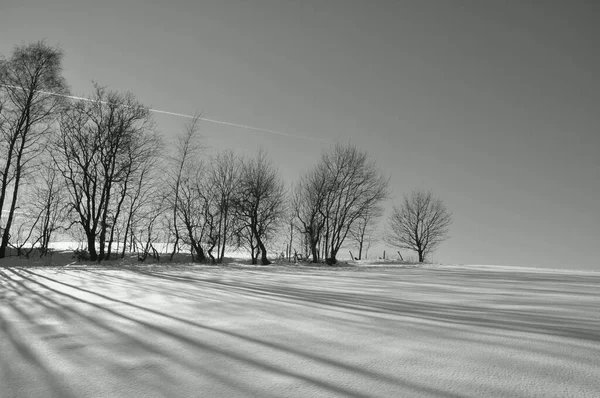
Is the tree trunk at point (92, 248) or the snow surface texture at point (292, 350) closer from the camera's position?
the snow surface texture at point (292, 350)

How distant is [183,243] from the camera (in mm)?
22281

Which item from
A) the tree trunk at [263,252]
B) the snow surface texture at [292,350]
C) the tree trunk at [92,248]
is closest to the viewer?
the snow surface texture at [292,350]

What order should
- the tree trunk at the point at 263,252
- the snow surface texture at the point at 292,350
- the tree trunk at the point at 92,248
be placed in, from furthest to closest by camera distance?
the tree trunk at the point at 263,252
the tree trunk at the point at 92,248
the snow surface texture at the point at 292,350

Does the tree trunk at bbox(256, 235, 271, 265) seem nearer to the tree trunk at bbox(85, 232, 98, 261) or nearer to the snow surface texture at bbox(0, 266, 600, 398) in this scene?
the tree trunk at bbox(85, 232, 98, 261)

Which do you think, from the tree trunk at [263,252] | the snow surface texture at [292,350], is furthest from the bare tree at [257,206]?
the snow surface texture at [292,350]

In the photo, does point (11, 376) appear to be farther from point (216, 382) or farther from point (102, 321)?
point (102, 321)

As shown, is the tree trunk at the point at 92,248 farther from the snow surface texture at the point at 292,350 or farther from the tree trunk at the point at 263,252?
the snow surface texture at the point at 292,350

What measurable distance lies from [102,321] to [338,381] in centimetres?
263

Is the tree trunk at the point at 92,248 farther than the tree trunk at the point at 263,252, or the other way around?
the tree trunk at the point at 263,252

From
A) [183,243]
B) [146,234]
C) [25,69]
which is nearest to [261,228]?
[183,243]

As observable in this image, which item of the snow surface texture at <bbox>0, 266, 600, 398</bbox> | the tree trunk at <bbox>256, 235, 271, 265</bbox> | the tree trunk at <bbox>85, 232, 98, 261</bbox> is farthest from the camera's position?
the tree trunk at <bbox>256, 235, 271, 265</bbox>

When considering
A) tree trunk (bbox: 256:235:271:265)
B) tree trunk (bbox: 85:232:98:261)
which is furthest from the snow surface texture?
tree trunk (bbox: 256:235:271:265)

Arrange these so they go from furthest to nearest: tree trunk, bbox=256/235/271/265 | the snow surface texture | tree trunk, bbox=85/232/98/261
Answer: tree trunk, bbox=256/235/271/265, tree trunk, bbox=85/232/98/261, the snow surface texture

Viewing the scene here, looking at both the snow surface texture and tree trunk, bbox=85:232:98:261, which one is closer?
the snow surface texture
